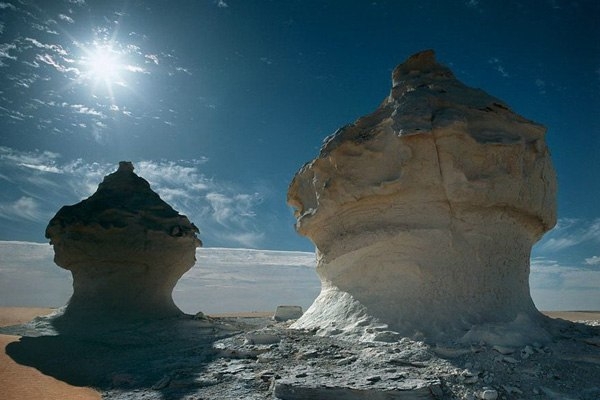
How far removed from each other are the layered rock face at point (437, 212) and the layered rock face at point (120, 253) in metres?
6.92

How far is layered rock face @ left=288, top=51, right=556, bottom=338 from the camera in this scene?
697 centimetres

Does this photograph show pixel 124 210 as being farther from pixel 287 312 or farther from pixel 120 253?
pixel 287 312

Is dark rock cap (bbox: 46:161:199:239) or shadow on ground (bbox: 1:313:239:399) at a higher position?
dark rock cap (bbox: 46:161:199:239)

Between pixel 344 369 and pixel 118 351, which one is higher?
pixel 344 369

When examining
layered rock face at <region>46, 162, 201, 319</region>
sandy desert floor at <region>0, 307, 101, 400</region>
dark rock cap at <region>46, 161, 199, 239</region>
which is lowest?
sandy desert floor at <region>0, 307, 101, 400</region>

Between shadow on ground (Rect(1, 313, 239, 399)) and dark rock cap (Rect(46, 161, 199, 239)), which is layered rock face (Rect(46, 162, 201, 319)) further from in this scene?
shadow on ground (Rect(1, 313, 239, 399))

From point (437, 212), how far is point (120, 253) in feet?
31.4

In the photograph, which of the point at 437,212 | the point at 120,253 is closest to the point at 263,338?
the point at 437,212

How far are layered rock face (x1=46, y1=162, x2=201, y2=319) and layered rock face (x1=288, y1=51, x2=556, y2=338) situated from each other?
22.7ft

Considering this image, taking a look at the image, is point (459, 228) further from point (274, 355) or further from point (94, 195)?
point (94, 195)

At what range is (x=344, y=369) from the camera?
5.60m

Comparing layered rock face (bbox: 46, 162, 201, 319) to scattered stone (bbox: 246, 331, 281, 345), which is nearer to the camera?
scattered stone (bbox: 246, 331, 281, 345)

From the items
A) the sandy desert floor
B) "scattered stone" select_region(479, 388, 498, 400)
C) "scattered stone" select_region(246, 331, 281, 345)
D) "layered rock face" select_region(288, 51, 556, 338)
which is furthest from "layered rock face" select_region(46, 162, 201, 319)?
"scattered stone" select_region(479, 388, 498, 400)

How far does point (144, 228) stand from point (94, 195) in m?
2.26
